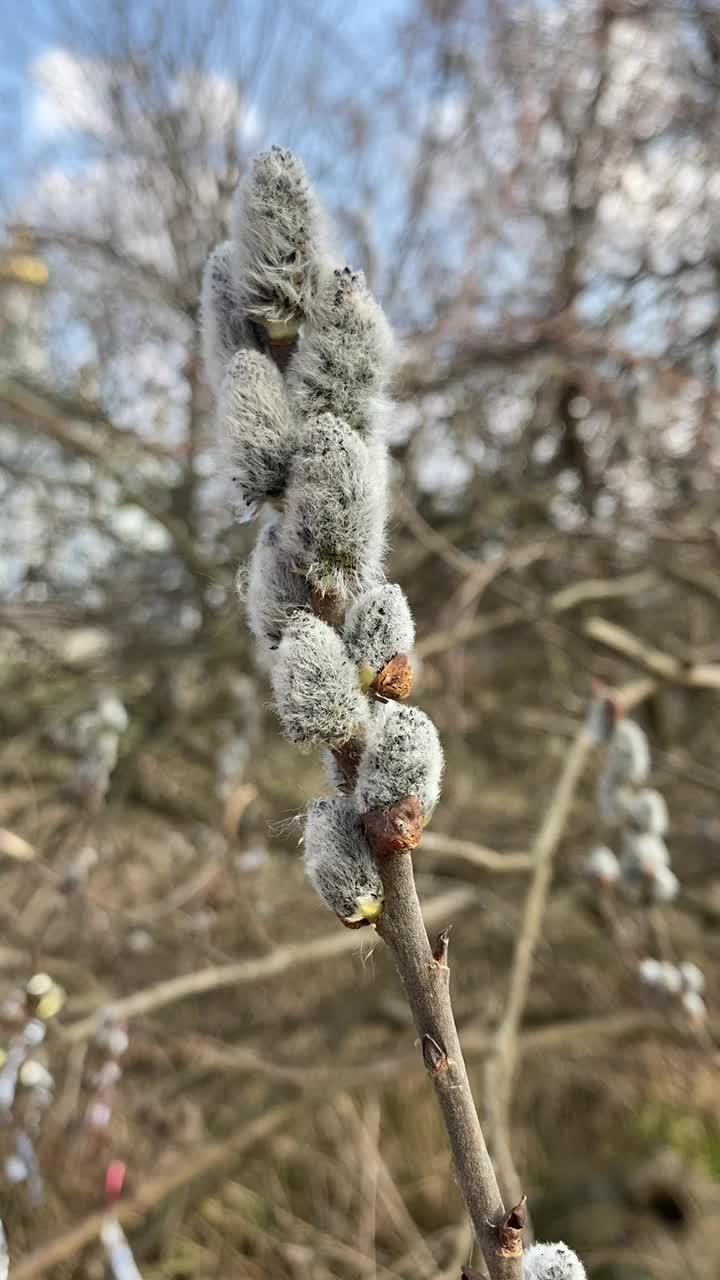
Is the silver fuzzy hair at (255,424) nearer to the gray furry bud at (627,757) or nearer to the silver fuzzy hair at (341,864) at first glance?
the silver fuzzy hair at (341,864)

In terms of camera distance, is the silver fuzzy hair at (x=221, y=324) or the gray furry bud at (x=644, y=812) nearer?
the silver fuzzy hair at (x=221, y=324)

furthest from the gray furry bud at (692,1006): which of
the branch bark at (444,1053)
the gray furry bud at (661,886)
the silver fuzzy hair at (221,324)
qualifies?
the silver fuzzy hair at (221,324)

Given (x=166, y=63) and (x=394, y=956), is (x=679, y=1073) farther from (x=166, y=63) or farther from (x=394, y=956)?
(x=166, y=63)

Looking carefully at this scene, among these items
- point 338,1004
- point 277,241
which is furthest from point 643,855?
point 338,1004

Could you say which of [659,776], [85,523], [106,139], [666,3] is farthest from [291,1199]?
[106,139]

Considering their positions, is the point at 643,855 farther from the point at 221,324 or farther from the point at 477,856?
the point at 221,324

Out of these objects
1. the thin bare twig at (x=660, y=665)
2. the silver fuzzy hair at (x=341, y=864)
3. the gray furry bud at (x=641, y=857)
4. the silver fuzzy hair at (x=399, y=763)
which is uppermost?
the silver fuzzy hair at (x=399, y=763)

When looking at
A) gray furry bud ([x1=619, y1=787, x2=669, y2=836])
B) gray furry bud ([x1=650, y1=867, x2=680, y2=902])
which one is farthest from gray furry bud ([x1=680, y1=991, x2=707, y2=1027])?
gray furry bud ([x1=619, y1=787, x2=669, y2=836])
